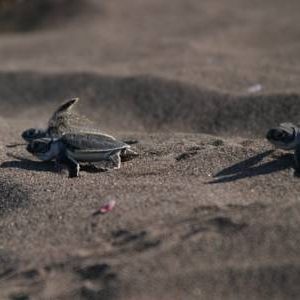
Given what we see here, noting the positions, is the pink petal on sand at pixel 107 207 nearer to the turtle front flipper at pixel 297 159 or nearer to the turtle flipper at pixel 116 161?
the turtle flipper at pixel 116 161

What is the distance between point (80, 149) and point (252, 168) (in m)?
0.72

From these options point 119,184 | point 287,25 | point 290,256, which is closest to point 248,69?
point 287,25

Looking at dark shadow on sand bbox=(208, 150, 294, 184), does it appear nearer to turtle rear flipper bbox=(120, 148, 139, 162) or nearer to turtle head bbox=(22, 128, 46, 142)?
turtle rear flipper bbox=(120, 148, 139, 162)

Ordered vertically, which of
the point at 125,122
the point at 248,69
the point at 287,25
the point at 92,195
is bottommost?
the point at 92,195

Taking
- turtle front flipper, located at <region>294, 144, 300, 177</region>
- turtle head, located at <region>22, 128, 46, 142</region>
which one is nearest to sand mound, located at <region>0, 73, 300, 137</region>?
turtle head, located at <region>22, 128, 46, 142</region>

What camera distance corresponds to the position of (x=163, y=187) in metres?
2.71

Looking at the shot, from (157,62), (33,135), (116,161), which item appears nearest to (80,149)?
(116,161)

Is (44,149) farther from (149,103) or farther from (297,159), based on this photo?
(149,103)

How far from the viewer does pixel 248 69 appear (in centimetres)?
485

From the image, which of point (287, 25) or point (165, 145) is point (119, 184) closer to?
point (165, 145)

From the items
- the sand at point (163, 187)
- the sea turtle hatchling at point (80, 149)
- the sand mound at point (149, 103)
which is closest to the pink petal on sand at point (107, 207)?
the sand at point (163, 187)

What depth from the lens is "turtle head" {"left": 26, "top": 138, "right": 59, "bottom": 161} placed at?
308 centimetres

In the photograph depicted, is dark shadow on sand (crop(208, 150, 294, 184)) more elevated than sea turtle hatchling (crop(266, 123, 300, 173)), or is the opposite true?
sea turtle hatchling (crop(266, 123, 300, 173))

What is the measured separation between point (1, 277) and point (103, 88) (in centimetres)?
247
